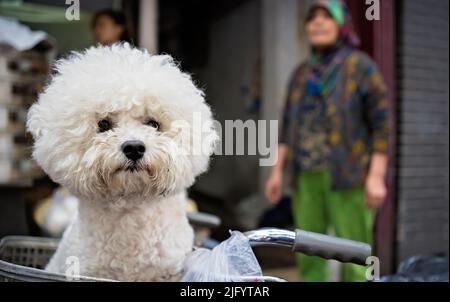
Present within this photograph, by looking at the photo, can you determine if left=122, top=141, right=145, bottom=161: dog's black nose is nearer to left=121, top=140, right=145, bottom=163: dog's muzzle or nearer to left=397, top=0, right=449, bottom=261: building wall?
left=121, top=140, right=145, bottom=163: dog's muzzle

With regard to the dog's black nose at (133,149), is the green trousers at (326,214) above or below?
below

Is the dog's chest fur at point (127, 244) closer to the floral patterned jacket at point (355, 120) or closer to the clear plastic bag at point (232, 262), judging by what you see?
the clear plastic bag at point (232, 262)

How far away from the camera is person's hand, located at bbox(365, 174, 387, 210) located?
248 centimetres

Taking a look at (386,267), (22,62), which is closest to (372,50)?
(386,267)

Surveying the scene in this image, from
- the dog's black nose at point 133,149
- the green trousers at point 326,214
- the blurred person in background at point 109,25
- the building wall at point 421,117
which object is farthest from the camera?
the building wall at point 421,117

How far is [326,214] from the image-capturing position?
276 cm

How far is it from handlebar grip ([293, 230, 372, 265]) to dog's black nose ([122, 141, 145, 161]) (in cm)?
45

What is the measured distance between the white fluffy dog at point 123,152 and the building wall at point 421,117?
2431 mm

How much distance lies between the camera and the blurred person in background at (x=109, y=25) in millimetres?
2863

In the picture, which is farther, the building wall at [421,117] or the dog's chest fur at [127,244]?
the building wall at [421,117]

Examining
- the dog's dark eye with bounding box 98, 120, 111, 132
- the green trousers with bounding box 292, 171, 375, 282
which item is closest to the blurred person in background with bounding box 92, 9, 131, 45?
the green trousers with bounding box 292, 171, 375, 282

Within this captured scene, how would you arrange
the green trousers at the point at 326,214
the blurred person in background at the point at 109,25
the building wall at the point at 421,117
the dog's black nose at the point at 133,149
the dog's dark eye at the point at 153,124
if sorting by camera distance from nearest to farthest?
the dog's black nose at the point at 133,149, the dog's dark eye at the point at 153,124, the green trousers at the point at 326,214, the blurred person in background at the point at 109,25, the building wall at the point at 421,117

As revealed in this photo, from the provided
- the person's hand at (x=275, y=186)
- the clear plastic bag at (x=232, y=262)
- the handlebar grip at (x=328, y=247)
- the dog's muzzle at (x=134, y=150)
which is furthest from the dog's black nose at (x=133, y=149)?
the person's hand at (x=275, y=186)

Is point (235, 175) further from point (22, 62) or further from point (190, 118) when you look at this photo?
point (190, 118)
